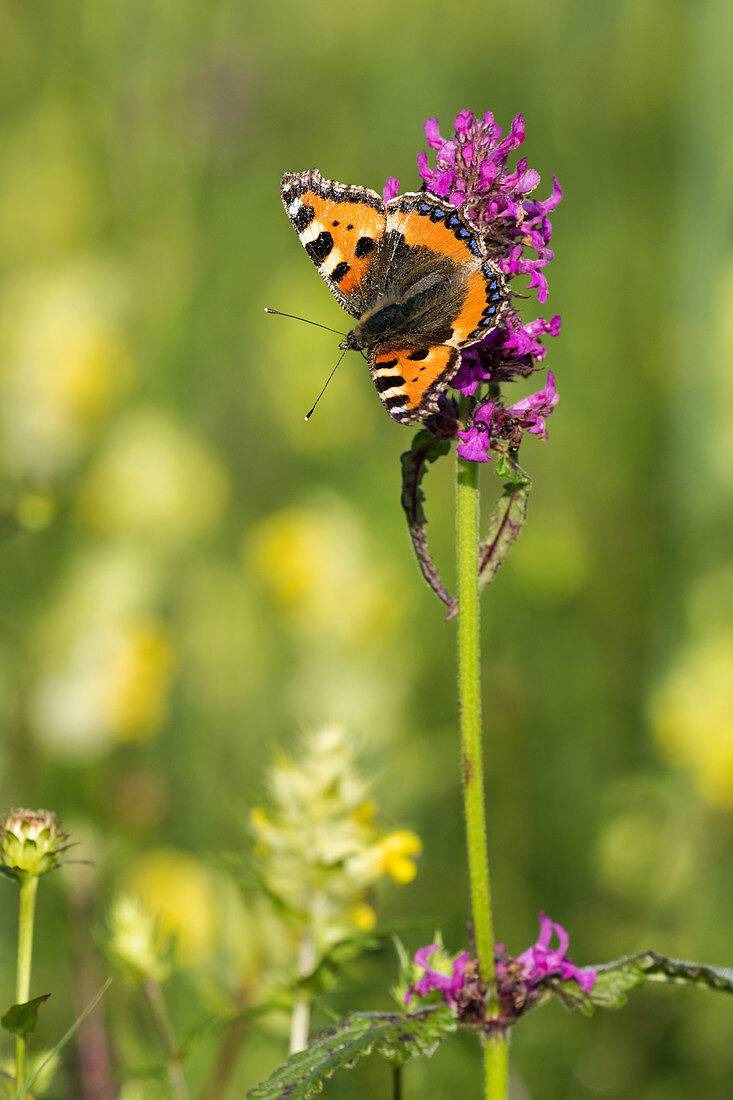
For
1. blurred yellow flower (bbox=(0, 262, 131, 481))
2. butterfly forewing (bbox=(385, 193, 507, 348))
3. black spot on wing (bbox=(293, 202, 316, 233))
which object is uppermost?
blurred yellow flower (bbox=(0, 262, 131, 481))

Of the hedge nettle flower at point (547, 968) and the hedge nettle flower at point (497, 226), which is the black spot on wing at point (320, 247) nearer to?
the hedge nettle flower at point (497, 226)

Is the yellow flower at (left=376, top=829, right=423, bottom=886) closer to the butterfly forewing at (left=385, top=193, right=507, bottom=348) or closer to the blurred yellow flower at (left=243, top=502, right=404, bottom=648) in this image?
the butterfly forewing at (left=385, top=193, right=507, bottom=348)

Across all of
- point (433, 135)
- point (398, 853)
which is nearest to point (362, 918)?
point (398, 853)

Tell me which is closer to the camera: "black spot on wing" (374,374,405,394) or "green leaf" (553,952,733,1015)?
"green leaf" (553,952,733,1015)

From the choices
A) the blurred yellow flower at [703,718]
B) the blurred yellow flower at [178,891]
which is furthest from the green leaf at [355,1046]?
the blurred yellow flower at [703,718]

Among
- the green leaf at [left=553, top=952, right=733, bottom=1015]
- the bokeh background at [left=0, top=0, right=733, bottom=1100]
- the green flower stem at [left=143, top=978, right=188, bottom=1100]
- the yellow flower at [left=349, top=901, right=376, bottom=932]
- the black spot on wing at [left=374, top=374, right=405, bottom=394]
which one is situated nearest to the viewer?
the green leaf at [left=553, top=952, right=733, bottom=1015]

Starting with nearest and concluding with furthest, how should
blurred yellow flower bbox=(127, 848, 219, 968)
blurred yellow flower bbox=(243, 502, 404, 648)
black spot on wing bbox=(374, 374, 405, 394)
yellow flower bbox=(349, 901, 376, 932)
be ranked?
black spot on wing bbox=(374, 374, 405, 394) → yellow flower bbox=(349, 901, 376, 932) → blurred yellow flower bbox=(127, 848, 219, 968) → blurred yellow flower bbox=(243, 502, 404, 648)

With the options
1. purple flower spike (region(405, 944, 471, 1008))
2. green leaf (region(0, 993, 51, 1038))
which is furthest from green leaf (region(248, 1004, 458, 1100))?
green leaf (region(0, 993, 51, 1038))

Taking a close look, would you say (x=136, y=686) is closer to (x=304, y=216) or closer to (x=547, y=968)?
(x=304, y=216)
